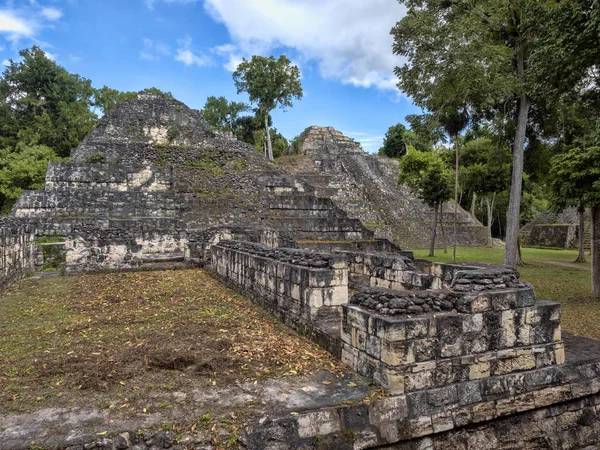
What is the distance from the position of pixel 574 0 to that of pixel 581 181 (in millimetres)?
4089

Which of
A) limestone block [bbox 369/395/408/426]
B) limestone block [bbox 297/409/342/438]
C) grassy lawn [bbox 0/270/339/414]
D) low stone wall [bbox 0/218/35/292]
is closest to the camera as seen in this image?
limestone block [bbox 297/409/342/438]

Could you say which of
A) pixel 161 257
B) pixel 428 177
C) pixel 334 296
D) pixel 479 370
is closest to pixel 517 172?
pixel 334 296

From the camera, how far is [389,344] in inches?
161

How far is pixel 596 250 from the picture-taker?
10000 mm

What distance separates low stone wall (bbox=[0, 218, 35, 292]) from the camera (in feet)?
32.5

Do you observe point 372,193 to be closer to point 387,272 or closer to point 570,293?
point 570,293

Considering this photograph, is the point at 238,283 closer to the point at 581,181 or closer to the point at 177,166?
the point at 581,181

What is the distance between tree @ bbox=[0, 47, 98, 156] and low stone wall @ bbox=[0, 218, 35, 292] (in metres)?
24.2

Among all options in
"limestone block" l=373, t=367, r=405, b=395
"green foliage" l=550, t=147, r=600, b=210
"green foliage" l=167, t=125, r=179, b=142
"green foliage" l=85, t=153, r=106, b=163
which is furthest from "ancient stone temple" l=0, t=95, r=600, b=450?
"green foliage" l=167, t=125, r=179, b=142

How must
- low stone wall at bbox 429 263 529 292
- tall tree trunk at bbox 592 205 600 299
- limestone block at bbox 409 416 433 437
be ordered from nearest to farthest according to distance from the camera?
limestone block at bbox 409 416 433 437 < low stone wall at bbox 429 263 529 292 < tall tree trunk at bbox 592 205 600 299

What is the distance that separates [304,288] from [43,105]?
A: 3860cm

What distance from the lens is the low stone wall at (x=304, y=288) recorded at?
609 centimetres

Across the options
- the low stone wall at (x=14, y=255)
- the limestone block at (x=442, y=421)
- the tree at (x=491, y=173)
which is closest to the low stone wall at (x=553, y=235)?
the tree at (x=491, y=173)

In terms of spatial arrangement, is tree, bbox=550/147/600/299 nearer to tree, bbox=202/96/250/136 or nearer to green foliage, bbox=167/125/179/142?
green foliage, bbox=167/125/179/142
